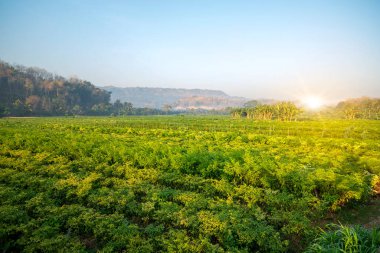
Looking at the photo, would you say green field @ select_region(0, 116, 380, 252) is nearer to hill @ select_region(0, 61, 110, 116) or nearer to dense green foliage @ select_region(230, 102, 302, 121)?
dense green foliage @ select_region(230, 102, 302, 121)

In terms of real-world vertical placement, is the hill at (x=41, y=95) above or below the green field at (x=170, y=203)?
above

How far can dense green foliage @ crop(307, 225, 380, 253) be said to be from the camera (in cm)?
518

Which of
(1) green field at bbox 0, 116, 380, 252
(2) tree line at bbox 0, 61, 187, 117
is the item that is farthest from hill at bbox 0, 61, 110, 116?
(1) green field at bbox 0, 116, 380, 252

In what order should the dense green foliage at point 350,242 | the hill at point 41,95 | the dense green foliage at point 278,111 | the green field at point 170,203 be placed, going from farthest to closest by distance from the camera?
the hill at point 41,95 → the dense green foliage at point 278,111 → the green field at point 170,203 → the dense green foliage at point 350,242

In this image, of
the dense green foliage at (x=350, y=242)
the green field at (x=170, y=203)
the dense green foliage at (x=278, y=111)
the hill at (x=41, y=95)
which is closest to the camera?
the dense green foliage at (x=350, y=242)

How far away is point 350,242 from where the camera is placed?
5348mm

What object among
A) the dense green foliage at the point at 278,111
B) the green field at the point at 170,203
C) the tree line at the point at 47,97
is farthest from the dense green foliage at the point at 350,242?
the tree line at the point at 47,97

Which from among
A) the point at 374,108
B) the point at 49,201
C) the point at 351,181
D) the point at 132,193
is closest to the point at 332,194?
the point at 351,181

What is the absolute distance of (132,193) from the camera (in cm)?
892

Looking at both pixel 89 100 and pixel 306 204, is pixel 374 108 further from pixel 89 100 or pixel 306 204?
pixel 89 100

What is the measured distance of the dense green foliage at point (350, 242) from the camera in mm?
5183

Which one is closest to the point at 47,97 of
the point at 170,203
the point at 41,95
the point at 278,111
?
the point at 41,95

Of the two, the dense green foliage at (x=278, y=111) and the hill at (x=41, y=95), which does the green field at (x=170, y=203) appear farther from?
the hill at (x=41, y=95)

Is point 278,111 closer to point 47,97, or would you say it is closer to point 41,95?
point 47,97
